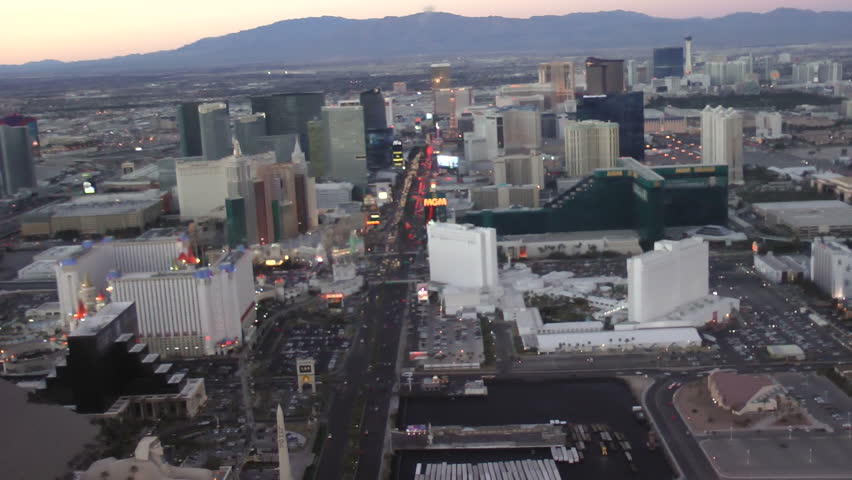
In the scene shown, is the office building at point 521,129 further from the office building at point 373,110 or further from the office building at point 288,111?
the office building at point 288,111

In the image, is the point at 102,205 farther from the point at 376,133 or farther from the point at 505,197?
the point at 505,197

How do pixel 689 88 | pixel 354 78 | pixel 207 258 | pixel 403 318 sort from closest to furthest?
pixel 403 318, pixel 207 258, pixel 689 88, pixel 354 78

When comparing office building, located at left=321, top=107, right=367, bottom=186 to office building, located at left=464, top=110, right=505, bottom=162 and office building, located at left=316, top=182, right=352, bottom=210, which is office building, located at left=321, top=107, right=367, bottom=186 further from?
office building, located at left=464, top=110, right=505, bottom=162

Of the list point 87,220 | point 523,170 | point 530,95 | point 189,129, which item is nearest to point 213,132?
point 189,129

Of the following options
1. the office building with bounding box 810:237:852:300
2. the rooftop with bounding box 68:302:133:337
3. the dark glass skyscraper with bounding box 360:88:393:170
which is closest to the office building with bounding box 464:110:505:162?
the dark glass skyscraper with bounding box 360:88:393:170

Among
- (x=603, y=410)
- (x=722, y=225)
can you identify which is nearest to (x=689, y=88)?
(x=722, y=225)

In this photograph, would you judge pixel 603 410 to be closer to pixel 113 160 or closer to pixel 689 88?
pixel 113 160

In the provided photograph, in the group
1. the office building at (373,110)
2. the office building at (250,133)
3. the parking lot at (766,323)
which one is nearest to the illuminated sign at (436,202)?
the office building at (250,133)
